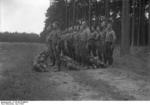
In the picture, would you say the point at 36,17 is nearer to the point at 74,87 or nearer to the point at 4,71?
the point at 4,71

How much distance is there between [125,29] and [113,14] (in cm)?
58

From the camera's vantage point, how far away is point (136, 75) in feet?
20.1

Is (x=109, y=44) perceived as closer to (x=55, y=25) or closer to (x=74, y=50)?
(x=74, y=50)

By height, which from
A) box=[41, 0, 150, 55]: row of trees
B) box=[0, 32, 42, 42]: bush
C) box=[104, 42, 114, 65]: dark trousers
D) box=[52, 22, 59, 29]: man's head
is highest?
box=[41, 0, 150, 55]: row of trees

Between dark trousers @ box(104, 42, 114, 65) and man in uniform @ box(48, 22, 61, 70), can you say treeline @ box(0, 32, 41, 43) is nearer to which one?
man in uniform @ box(48, 22, 61, 70)

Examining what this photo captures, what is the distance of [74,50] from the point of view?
7770 mm

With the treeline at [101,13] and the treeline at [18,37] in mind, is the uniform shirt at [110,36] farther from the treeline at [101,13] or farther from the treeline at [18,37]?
the treeline at [18,37]

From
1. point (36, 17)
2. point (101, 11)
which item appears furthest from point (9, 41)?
point (101, 11)

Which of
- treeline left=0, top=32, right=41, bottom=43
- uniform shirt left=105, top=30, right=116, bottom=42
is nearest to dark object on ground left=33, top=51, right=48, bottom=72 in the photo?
treeline left=0, top=32, right=41, bottom=43

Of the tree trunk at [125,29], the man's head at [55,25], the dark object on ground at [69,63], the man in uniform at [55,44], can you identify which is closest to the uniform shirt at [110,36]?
the tree trunk at [125,29]

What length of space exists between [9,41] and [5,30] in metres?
0.42

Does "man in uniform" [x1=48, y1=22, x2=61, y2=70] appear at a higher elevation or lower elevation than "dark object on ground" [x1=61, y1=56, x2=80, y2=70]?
higher

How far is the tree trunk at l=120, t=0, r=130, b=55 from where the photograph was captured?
291 inches

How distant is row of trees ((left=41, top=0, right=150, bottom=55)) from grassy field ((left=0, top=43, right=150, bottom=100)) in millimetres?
966
